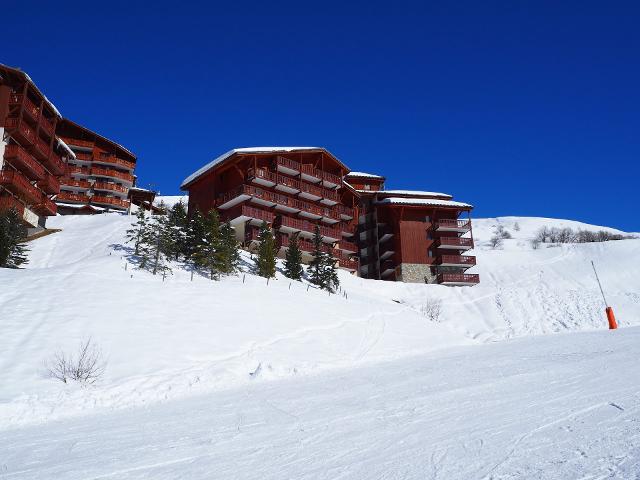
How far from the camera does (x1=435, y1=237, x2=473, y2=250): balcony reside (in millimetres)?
52688

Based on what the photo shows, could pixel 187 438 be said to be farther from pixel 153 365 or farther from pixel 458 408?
pixel 153 365

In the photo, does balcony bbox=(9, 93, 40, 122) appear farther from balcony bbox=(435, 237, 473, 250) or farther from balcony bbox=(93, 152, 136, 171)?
balcony bbox=(435, 237, 473, 250)

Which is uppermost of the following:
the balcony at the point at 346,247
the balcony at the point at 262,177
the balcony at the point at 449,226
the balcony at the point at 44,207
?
the balcony at the point at 262,177

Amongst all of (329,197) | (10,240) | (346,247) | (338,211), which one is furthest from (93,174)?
(10,240)

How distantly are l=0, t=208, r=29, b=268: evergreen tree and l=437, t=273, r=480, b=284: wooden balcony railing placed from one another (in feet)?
120

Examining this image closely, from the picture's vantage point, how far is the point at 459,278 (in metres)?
49.9

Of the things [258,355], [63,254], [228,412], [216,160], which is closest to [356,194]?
[216,160]

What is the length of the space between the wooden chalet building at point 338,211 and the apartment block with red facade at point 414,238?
0.34 ft

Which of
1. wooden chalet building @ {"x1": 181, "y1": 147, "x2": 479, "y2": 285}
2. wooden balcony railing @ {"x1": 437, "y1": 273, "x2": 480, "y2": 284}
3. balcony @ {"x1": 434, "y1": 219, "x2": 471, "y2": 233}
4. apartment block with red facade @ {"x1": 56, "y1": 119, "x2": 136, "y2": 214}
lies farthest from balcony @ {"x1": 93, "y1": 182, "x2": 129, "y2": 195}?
wooden balcony railing @ {"x1": 437, "y1": 273, "x2": 480, "y2": 284}

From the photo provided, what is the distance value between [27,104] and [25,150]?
347cm

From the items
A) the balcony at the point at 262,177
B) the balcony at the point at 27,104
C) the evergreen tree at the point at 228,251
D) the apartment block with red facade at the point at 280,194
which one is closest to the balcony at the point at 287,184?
the apartment block with red facade at the point at 280,194

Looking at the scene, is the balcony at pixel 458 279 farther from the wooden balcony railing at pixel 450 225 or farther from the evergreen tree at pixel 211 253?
the evergreen tree at pixel 211 253

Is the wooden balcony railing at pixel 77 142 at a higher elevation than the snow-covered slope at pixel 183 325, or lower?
higher

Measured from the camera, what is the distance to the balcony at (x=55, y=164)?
41.1 metres
